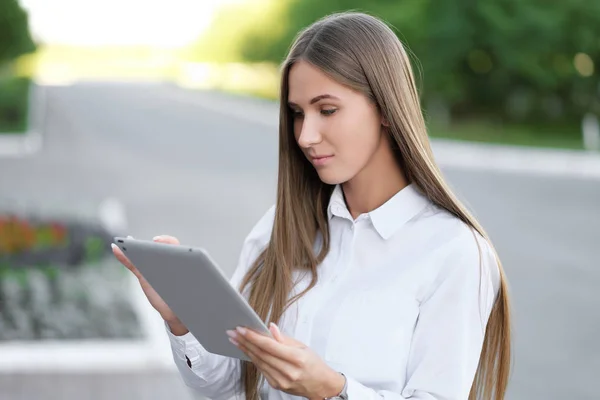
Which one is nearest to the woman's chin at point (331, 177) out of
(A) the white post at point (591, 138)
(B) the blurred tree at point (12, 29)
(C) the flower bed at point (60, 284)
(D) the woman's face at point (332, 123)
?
(D) the woman's face at point (332, 123)

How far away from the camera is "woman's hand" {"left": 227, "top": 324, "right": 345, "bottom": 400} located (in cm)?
176

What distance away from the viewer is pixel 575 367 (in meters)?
6.08

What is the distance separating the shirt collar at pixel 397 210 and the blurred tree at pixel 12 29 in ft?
68.6

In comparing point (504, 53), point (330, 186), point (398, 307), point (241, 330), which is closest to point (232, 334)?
point (241, 330)

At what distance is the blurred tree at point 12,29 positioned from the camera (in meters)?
21.8

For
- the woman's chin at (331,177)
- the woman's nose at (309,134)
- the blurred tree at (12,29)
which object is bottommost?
the blurred tree at (12,29)

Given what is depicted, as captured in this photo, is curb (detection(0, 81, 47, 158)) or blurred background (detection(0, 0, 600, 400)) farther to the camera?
curb (detection(0, 81, 47, 158))

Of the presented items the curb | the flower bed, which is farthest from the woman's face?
the curb

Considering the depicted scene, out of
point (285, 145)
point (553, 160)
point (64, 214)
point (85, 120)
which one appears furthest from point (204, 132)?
point (285, 145)

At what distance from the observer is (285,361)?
1.77 meters

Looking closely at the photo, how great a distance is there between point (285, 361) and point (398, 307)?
0.36m

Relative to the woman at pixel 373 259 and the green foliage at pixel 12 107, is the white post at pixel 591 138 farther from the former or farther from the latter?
the woman at pixel 373 259

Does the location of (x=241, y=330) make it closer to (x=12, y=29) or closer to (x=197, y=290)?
(x=197, y=290)

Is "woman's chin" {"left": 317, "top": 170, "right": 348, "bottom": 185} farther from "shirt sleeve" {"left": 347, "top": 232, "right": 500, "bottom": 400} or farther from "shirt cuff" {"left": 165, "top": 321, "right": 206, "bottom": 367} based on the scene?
"shirt cuff" {"left": 165, "top": 321, "right": 206, "bottom": 367}
